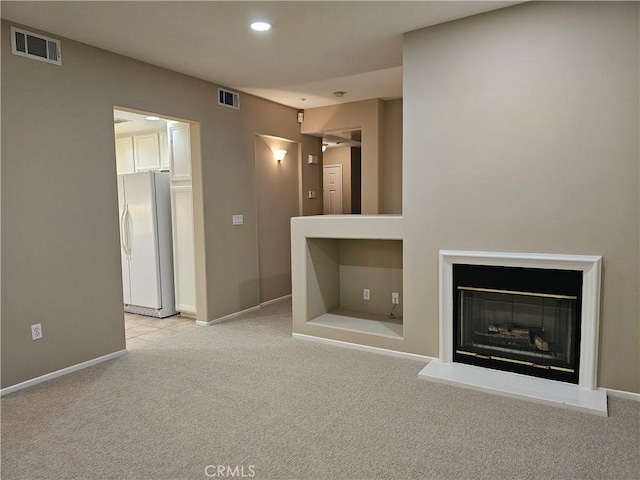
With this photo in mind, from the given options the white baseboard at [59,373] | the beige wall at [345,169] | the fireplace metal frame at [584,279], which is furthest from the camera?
the beige wall at [345,169]

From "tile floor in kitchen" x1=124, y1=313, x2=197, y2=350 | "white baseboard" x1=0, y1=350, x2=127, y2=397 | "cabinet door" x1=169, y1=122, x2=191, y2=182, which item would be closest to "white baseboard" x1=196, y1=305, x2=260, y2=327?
"tile floor in kitchen" x1=124, y1=313, x2=197, y2=350

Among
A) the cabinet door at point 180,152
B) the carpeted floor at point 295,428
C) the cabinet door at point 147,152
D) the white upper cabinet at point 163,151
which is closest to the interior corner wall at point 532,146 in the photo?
the carpeted floor at point 295,428

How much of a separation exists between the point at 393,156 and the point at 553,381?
350 centimetres

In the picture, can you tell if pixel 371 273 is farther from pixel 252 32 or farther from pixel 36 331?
pixel 36 331

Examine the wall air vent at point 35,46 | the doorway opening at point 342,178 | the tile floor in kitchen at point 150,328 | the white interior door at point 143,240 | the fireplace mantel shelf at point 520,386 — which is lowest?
the tile floor in kitchen at point 150,328

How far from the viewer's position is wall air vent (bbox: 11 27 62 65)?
3.01 meters

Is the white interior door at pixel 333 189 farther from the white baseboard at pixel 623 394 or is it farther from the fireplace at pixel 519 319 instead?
the white baseboard at pixel 623 394

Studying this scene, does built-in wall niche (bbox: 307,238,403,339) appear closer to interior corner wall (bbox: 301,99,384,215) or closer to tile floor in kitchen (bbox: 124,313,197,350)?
interior corner wall (bbox: 301,99,384,215)

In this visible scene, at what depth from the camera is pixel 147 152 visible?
19.1ft

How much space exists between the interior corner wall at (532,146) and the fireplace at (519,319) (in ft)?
0.56

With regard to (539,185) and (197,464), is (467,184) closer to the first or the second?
(539,185)

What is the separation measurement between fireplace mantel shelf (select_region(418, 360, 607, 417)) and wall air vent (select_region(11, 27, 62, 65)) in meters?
3.74

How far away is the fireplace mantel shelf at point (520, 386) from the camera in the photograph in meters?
2.65

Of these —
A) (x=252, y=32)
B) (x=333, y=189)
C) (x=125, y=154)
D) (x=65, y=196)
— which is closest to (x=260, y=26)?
(x=252, y=32)
